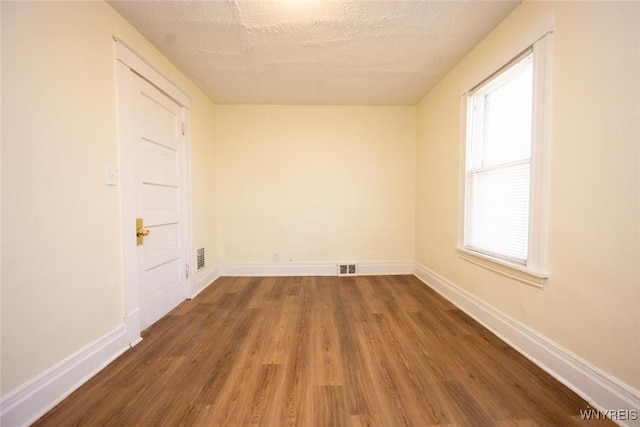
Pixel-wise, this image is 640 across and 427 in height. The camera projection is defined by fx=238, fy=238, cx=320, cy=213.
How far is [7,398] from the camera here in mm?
1119

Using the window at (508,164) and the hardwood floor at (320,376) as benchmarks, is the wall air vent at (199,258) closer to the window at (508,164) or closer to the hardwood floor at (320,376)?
the hardwood floor at (320,376)

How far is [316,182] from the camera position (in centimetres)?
357

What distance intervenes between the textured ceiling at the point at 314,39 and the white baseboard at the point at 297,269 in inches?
94.3

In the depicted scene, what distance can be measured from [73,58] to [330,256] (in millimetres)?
3159

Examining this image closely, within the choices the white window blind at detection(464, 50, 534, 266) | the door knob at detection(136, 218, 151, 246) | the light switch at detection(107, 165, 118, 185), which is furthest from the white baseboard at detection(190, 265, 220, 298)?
the white window blind at detection(464, 50, 534, 266)

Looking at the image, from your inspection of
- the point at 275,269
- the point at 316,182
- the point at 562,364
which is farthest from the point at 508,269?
the point at 275,269

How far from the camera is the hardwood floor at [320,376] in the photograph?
1225mm

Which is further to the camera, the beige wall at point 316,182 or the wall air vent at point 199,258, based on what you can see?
the beige wall at point 316,182

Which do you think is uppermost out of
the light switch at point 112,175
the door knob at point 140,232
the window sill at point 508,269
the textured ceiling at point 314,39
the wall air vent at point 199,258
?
the textured ceiling at point 314,39

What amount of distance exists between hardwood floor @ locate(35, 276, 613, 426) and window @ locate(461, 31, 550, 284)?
730 millimetres

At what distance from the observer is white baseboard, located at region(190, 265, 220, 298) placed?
2850mm

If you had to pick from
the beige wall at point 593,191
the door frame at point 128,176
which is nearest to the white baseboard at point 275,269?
the door frame at point 128,176

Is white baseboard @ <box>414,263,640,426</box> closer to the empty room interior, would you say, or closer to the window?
the empty room interior

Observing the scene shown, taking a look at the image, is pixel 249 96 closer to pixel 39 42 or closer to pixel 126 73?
pixel 126 73
